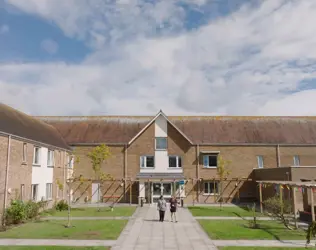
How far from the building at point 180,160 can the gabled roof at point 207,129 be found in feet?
0.39

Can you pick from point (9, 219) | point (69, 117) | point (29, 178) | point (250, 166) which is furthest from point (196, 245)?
point (69, 117)

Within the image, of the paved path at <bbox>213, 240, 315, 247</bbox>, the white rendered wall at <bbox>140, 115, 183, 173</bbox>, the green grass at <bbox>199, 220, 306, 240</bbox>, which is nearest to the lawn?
the green grass at <bbox>199, 220, 306, 240</bbox>

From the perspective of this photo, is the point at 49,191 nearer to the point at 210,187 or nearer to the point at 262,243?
the point at 210,187

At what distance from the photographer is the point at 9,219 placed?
20.5 meters

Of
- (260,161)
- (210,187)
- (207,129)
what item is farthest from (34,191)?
(260,161)

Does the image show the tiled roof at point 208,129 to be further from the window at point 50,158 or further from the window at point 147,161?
the window at point 50,158

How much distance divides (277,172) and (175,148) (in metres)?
11.8

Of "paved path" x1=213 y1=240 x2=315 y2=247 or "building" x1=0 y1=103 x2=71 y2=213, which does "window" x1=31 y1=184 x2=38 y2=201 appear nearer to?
"building" x1=0 y1=103 x2=71 y2=213

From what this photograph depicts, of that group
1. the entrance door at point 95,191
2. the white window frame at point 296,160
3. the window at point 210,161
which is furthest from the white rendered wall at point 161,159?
the white window frame at point 296,160

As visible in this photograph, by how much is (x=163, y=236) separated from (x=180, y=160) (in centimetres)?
2027

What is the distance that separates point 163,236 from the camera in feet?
54.6

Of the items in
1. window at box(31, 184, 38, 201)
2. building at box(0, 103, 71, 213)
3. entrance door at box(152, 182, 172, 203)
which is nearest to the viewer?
building at box(0, 103, 71, 213)

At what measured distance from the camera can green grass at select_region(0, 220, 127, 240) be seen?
1652 centimetres

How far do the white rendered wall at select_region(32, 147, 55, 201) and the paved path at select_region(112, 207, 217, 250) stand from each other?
9.08 meters
